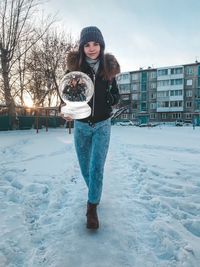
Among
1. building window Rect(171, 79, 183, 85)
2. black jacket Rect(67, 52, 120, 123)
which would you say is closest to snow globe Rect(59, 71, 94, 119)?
black jacket Rect(67, 52, 120, 123)

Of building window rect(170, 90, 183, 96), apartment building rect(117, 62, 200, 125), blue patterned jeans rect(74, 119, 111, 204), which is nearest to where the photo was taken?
blue patterned jeans rect(74, 119, 111, 204)

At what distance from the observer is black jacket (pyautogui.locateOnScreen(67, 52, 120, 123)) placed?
2.92 meters

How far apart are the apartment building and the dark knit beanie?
227 feet

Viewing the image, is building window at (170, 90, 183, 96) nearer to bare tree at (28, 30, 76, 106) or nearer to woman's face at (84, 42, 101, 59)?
bare tree at (28, 30, 76, 106)

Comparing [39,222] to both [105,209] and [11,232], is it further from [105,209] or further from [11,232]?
[105,209]

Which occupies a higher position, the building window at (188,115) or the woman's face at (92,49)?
the woman's face at (92,49)

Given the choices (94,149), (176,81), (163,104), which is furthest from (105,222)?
(176,81)

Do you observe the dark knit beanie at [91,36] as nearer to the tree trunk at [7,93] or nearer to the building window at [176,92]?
the tree trunk at [7,93]

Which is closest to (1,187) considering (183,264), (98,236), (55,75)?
(98,236)

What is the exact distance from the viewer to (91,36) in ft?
9.53

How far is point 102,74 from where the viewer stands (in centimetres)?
292

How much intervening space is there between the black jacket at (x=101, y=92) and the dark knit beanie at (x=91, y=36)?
13 centimetres

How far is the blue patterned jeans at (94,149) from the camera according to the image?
288 centimetres

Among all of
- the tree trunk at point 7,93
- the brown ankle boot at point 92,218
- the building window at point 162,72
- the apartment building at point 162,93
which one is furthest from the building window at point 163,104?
the brown ankle boot at point 92,218
